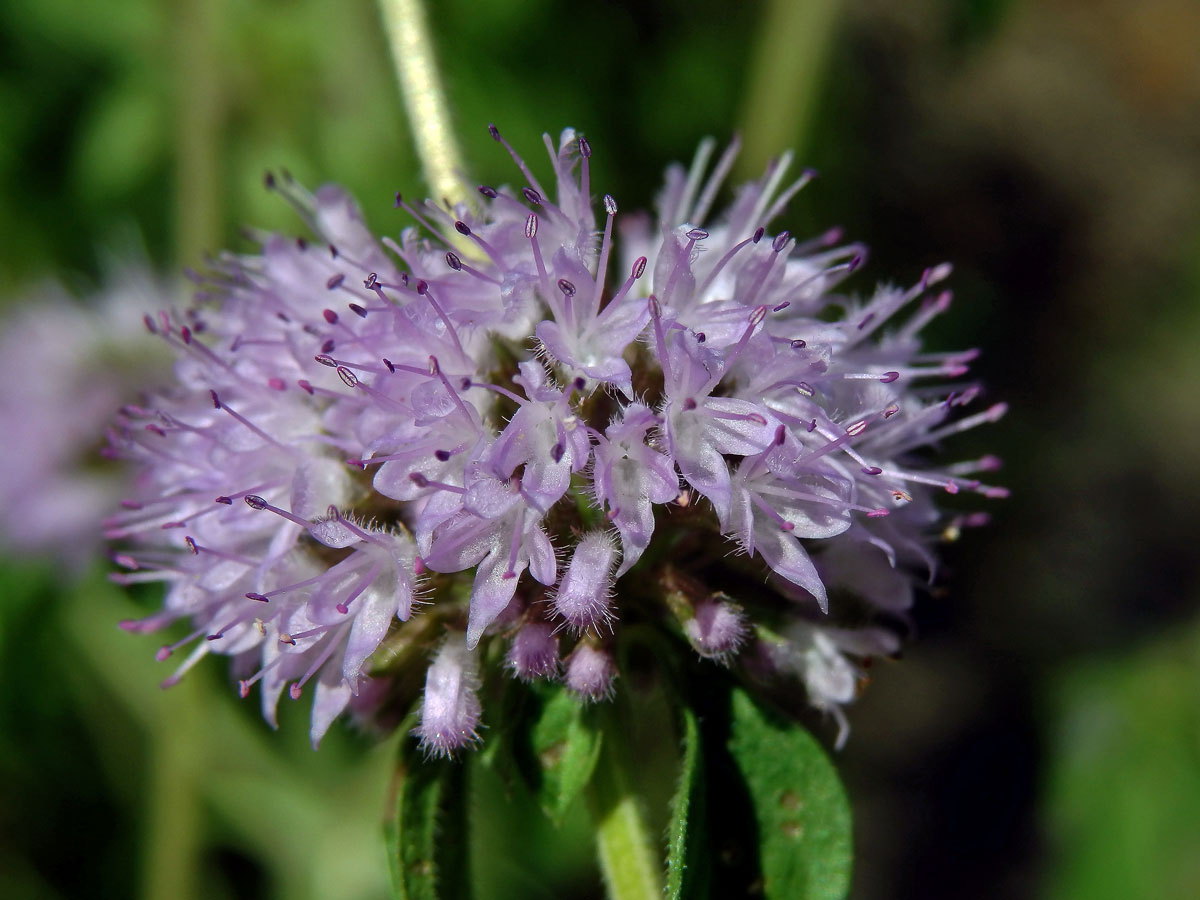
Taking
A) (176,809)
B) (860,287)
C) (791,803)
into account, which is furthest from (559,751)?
(860,287)

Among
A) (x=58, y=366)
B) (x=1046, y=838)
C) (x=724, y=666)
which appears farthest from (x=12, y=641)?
(x=1046, y=838)

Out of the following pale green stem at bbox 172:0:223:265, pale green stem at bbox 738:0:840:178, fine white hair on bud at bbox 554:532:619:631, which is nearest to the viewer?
fine white hair on bud at bbox 554:532:619:631

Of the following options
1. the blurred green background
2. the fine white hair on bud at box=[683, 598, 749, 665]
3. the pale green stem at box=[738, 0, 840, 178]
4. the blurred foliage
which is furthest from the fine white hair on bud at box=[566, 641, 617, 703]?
the blurred foliage

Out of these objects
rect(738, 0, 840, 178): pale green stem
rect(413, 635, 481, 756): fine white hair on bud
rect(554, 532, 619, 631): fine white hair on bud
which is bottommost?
rect(413, 635, 481, 756): fine white hair on bud

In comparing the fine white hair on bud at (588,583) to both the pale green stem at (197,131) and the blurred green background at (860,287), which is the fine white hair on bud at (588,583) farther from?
the pale green stem at (197,131)

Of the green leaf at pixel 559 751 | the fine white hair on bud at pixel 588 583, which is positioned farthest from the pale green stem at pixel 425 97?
the green leaf at pixel 559 751

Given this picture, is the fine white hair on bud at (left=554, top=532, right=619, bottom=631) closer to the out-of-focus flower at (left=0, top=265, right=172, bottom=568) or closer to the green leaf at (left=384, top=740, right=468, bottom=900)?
the green leaf at (left=384, top=740, right=468, bottom=900)
